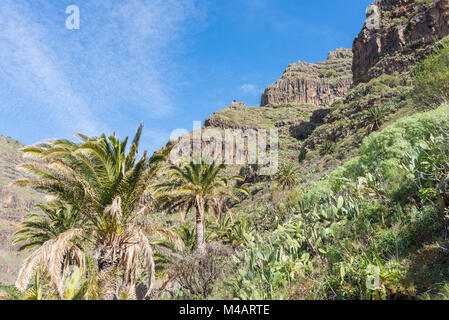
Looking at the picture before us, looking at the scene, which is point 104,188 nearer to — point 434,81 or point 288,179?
point 434,81

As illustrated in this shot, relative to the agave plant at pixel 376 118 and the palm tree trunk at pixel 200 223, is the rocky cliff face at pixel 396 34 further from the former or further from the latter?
the palm tree trunk at pixel 200 223

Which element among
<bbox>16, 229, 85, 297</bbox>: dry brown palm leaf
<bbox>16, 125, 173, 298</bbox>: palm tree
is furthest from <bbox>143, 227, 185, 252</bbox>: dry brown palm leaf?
<bbox>16, 229, 85, 297</bbox>: dry brown palm leaf

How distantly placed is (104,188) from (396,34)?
62.4m

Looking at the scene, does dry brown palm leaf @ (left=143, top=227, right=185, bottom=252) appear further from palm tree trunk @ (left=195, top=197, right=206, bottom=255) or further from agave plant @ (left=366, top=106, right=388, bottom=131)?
agave plant @ (left=366, top=106, right=388, bottom=131)

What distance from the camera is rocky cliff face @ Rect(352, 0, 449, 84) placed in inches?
1790

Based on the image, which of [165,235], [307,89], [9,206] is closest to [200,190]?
[165,235]

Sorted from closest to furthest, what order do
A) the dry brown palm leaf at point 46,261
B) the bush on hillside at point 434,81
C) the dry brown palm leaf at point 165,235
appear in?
1. the dry brown palm leaf at point 46,261
2. the dry brown palm leaf at point 165,235
3. the bush on hillside at point 434,81

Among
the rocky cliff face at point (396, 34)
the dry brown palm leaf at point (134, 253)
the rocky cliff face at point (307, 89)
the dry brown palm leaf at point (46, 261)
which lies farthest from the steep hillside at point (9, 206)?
the rocky cliff face at point (307, 89)

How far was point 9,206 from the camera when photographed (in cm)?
12206

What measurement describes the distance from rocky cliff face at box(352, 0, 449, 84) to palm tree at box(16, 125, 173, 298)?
5333 cm

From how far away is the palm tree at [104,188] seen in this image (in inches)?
333

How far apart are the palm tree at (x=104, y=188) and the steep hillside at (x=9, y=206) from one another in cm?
9265

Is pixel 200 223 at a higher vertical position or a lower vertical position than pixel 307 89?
lower

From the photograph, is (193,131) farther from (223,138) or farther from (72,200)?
(72,200)
